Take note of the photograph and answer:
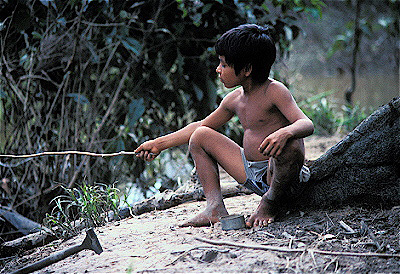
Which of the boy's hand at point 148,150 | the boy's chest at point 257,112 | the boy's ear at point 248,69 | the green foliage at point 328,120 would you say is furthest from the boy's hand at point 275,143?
the green foliage at point 328,120

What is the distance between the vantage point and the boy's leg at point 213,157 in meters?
2.47

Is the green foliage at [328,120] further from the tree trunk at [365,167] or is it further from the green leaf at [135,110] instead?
the tree trunk at [365,167]

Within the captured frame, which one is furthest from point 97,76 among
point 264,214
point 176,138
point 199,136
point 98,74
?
point 264,214

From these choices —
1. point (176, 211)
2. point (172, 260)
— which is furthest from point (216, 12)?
point (172, 260)

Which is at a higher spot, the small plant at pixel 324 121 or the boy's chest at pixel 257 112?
the boy's chest at pixel 257 112

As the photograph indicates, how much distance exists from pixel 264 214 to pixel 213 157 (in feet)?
1.36

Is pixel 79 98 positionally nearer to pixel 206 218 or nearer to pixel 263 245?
pixel 206 218

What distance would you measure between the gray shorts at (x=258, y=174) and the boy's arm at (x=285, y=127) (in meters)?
0.31

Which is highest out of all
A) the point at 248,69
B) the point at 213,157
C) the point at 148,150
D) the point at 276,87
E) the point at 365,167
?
the point at 248,69

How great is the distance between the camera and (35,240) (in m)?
2.83

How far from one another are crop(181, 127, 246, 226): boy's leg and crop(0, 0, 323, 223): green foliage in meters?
1.18

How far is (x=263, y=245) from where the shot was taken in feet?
6.41

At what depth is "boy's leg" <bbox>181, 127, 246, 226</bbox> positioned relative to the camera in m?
2.47

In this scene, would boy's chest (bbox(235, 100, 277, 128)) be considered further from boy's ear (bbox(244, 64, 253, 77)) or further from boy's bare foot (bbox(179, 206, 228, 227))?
boy's bare foot (bbox(179, 206, 228, 227))
